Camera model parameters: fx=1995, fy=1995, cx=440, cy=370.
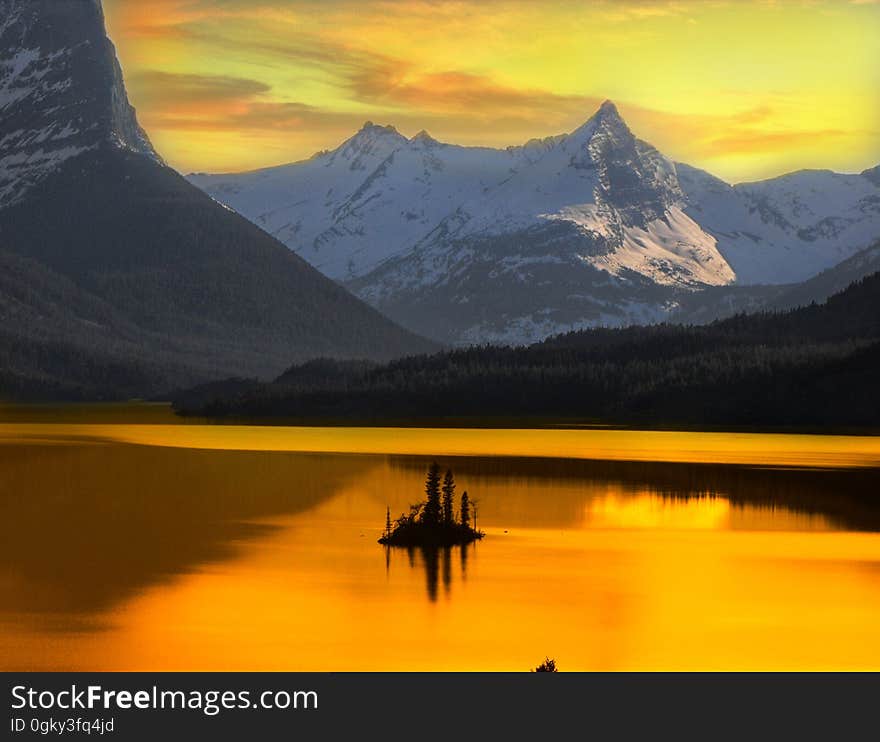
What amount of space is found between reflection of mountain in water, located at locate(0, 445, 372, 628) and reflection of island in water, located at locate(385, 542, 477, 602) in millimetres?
9187

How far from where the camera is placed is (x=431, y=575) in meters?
91.1

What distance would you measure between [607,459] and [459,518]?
7440 cm

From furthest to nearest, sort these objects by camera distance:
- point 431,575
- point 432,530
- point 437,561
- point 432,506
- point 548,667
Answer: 1. point 432,506
2. point 432,530
3. point 437,561
4. point 431,575
5. point 548,667

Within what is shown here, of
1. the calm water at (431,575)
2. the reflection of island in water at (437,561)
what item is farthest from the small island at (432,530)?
the calm water at (431,575)

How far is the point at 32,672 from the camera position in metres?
65.1

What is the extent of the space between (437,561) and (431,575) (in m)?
5.63

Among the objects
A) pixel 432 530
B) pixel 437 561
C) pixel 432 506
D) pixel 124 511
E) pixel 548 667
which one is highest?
pixel 432 506

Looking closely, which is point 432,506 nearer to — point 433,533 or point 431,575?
point 433,533

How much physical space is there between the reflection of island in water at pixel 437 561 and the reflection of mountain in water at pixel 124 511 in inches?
362

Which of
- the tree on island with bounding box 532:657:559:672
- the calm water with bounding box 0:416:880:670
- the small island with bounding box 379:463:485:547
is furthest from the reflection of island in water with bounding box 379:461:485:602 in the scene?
the tree on island with bounding box 532:657:559:672

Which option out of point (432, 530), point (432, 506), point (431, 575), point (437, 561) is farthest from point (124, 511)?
point (431, 575)
